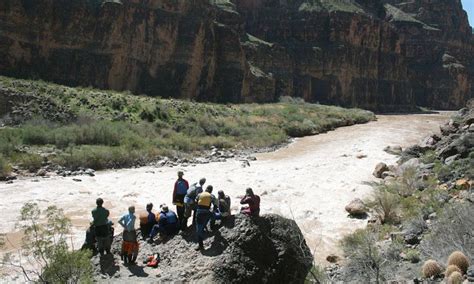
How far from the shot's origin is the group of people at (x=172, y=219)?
920 centimetres

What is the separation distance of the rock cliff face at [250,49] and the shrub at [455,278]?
45025 mm

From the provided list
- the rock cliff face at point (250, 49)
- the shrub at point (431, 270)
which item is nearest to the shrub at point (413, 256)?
the shrub at point (431, 270)

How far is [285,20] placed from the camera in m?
98.4

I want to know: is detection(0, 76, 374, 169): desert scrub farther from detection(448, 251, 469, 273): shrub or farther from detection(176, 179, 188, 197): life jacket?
detection(448, 251, 469, 273): shrub

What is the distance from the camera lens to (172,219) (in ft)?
32.7

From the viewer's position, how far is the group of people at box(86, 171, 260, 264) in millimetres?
9203

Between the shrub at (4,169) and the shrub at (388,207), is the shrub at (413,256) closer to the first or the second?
the shrub at (388,207)

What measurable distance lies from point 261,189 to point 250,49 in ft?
208

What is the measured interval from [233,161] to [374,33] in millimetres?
84499

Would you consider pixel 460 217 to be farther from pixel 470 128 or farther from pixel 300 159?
pixel 300 159

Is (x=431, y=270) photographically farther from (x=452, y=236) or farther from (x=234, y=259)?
(x=234, y=259)

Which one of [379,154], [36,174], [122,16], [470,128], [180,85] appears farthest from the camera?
[180,85]

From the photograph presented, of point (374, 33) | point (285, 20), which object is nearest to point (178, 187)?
point (285, 20)

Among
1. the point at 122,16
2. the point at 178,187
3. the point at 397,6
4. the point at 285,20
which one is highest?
the point at 397,6
